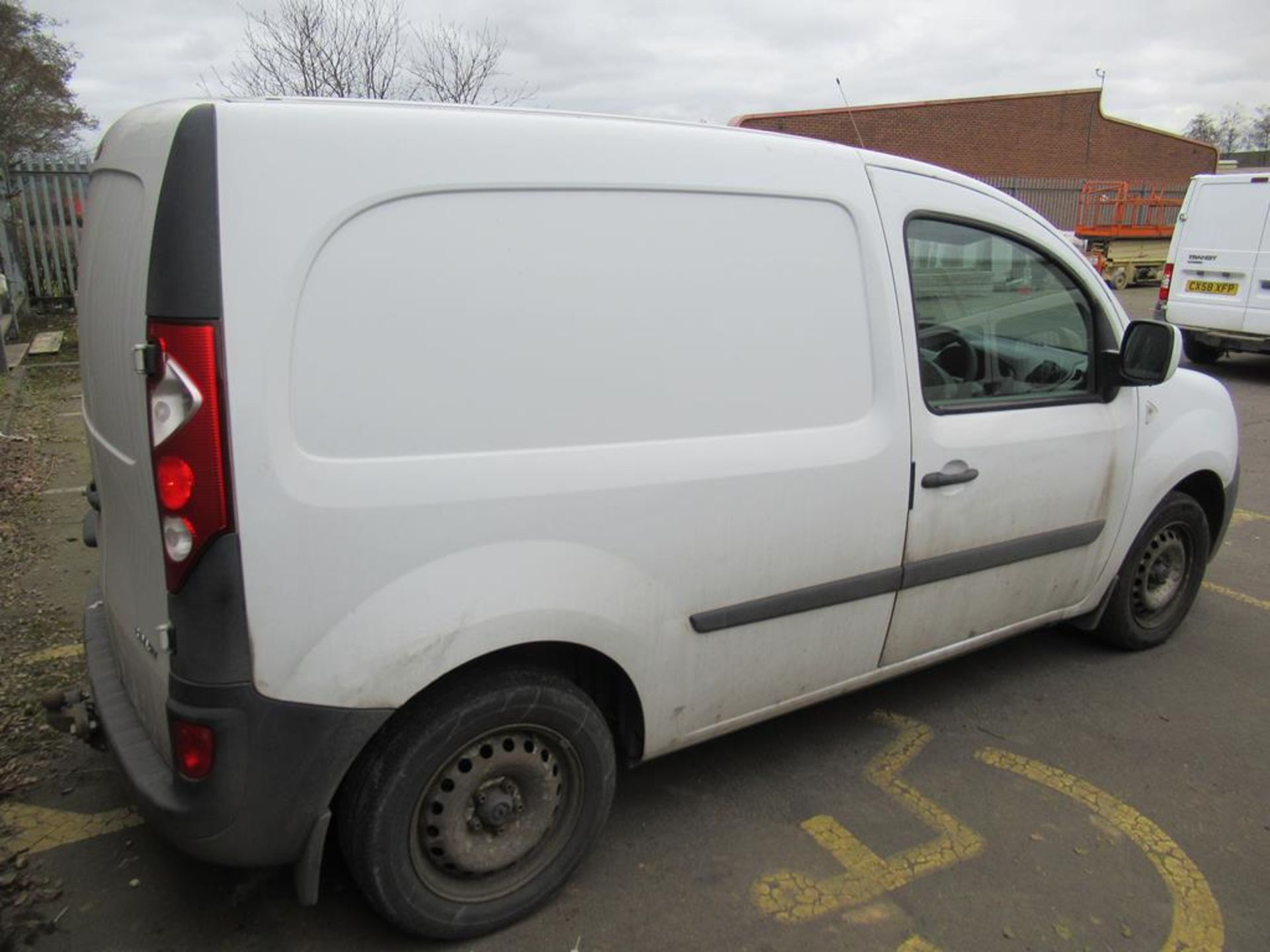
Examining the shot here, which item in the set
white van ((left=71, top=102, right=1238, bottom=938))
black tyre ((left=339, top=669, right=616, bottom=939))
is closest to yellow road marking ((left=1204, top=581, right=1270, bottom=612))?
white van ((left=71, top=102, right=1238, bottom=938))

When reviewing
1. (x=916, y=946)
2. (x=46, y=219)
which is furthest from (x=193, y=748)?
(x=46, y=219)

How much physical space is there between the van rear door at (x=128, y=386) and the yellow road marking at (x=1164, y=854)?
253cm

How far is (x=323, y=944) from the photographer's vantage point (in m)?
2.24

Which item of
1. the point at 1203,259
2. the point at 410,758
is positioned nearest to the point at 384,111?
the point at 410,758

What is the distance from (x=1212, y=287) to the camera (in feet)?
35.3

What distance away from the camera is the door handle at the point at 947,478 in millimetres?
2750

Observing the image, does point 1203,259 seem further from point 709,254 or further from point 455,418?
point 455,418

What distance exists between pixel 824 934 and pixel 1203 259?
11.2 meters

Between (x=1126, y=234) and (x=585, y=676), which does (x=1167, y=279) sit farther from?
(x=1126, y=234)

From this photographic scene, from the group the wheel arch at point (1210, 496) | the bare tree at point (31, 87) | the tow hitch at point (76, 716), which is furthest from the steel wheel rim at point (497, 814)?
the bare tree at point (31, 87)

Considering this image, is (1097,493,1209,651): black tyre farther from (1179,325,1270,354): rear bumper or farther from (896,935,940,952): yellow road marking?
(1179,325,1270,354): rear bumper

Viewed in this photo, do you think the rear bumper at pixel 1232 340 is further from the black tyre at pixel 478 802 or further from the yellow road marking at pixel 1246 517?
the black tyre at pixel 478 802

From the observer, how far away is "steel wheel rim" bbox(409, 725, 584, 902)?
2170mm

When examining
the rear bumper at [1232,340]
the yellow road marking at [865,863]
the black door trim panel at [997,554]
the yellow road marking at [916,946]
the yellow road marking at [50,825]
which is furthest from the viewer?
the rear bumper at [1232,340]
